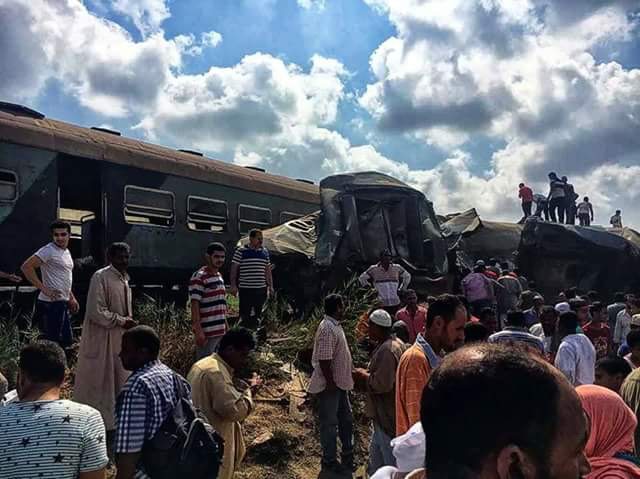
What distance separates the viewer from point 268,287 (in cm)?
770

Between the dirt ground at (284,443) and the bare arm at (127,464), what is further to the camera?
the dirt ground at (284,443)

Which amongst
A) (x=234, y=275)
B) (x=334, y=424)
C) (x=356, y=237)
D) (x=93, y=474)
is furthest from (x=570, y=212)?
(x=93, y=474)

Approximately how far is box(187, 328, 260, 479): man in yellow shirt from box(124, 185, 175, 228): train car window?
6532 millimetres

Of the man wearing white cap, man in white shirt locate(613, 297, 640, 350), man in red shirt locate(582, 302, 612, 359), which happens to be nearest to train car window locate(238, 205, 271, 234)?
man in red shirt locate(582, 302, 612, 359)

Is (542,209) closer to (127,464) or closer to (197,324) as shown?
(197,324)

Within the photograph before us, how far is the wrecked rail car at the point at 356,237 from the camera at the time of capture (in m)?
9.65

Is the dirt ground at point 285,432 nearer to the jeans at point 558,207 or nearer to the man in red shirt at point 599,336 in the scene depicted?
the man in red shirt at point 599,336

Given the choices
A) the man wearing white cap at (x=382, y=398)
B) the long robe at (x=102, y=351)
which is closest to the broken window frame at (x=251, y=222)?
the long robe at (x=102, y=351)

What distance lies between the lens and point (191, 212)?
34.6ft

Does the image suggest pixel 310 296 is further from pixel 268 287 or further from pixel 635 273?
pixel 635 273

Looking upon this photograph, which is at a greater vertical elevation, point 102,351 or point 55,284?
point 55,284

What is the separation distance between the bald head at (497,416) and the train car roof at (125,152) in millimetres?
8449

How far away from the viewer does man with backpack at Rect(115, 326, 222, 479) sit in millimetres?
2727

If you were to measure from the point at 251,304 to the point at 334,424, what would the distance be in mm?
2563
